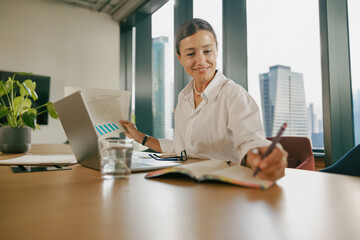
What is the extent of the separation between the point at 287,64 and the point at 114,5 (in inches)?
148

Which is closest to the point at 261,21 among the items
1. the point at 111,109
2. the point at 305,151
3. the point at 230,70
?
the point at 230,70

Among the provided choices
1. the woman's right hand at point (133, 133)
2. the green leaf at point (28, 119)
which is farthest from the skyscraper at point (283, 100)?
the green leaf at point (28, 119)

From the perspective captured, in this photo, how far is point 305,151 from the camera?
5.36 ft

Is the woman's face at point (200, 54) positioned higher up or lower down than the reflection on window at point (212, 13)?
lower down

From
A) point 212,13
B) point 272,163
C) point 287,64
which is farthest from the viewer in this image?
point 212,13

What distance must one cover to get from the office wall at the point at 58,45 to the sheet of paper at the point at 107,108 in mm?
3952

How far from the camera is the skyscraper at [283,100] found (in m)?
2.59

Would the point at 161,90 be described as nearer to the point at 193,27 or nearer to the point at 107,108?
the point at 193,27

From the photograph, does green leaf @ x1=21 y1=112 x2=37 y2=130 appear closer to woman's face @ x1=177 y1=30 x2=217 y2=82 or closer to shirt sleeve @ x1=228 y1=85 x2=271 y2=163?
woman's face @ x1=177 y1=30 x2=217 y2=82

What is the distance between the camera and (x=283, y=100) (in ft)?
9.00

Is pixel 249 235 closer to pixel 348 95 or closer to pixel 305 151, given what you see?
pixel 305 151

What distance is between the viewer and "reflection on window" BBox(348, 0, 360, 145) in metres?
2.22

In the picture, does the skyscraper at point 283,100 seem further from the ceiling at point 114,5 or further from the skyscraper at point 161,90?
the ceiling at point 114,5

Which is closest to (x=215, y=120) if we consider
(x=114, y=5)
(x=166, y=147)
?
(x=166, y=147)
